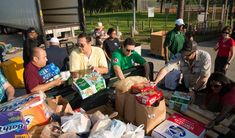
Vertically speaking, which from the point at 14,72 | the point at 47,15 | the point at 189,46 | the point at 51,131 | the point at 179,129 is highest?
the point at 47,15

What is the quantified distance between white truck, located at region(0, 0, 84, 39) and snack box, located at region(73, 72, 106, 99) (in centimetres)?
890

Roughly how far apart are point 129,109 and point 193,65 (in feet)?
6.02

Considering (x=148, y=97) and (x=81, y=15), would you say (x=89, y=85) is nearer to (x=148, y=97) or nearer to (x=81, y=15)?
(x=148, y=97)

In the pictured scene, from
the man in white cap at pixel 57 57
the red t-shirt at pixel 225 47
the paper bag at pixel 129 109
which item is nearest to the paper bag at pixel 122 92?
the paper bag at pixel 129 109

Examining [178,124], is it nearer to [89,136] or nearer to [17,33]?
[89,136]

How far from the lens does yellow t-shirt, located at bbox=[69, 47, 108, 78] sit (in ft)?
12.5

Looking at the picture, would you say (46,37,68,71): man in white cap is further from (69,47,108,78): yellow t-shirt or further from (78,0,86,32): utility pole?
(78,0,86,32): utility pole

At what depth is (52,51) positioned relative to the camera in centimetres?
501

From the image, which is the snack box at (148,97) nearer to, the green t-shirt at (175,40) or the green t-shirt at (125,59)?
the green t-shirt at (125,59)

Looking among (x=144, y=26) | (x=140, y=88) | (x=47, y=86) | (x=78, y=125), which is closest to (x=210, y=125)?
(x=140, y=88)

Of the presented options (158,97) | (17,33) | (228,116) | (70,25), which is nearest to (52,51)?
(158,97)

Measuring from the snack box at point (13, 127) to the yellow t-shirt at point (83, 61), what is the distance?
1806 millimetres

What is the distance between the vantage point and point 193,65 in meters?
3.83

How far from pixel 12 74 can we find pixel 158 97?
5.99 meters
